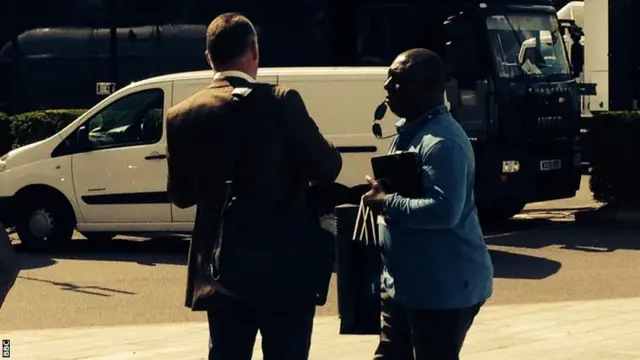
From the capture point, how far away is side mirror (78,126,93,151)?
13.2 m

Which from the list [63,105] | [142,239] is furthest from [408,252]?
[63,105]

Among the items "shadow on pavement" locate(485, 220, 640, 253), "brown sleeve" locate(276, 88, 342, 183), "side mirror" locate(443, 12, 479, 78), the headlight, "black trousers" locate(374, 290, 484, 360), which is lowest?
"shadow on pavement" locate(485, 220, 640, 253)

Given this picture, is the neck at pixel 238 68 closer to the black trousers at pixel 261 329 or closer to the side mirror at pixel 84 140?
the black trousers at pixel 261 329

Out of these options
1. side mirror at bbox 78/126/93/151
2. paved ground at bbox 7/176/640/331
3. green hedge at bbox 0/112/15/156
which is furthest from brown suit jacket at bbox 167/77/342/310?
green hedge at bbox 0/112/15/156

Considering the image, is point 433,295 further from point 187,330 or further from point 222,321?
point 187,330

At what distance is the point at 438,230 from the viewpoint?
4.62 m

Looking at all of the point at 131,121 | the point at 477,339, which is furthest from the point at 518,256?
the point at 477,339

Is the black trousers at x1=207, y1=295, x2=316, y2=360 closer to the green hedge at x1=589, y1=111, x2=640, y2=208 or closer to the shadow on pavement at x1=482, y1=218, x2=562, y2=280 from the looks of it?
the shadow on pavement at x1=482, y1=218, x2=562, y2=280

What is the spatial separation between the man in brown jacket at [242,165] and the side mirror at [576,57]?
11914 millimetres

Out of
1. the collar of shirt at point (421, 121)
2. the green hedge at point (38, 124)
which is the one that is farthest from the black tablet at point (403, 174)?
the green hedge at point (38, 124)

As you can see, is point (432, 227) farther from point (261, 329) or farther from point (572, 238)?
point (572, 238)

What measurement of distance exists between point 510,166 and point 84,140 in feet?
15.3

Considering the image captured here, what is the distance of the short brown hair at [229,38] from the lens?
442 centimetres

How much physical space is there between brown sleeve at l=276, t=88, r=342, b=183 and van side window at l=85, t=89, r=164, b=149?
876 centimetres
